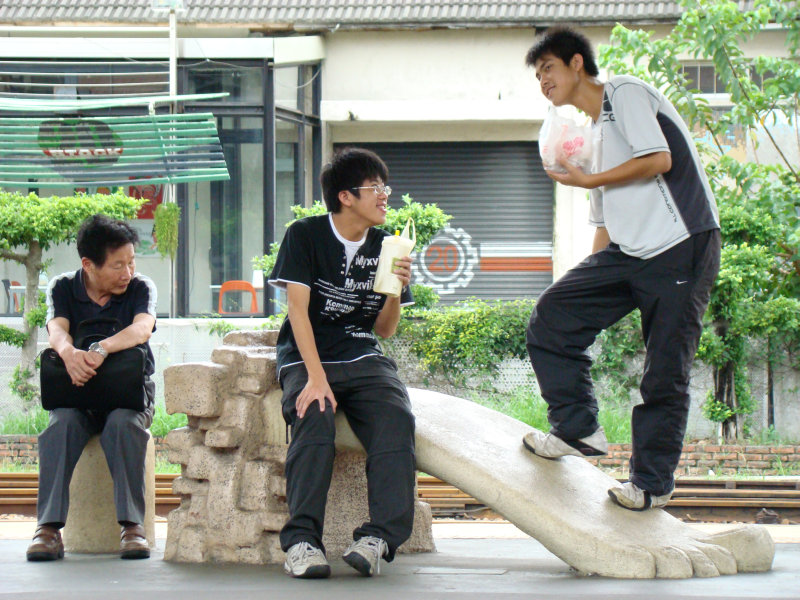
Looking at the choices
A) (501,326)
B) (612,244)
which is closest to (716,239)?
(612,244)

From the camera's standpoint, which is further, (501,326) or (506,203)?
(506,203)

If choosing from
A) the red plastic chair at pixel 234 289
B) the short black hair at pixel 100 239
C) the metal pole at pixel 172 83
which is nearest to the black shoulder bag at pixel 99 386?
the short black hair at pixel 100 239

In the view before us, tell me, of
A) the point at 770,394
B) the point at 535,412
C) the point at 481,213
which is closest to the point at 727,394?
the point at 770,394

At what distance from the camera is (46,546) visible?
4.49 m

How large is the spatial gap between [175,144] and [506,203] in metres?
4.96

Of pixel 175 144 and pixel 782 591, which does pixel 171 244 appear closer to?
pixel 175 144

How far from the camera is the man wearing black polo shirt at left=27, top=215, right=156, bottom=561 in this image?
4.57 meters

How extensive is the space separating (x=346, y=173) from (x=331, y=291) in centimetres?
51

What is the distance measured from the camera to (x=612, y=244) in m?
4.44

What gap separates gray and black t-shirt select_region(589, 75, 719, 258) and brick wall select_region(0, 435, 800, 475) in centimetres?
490

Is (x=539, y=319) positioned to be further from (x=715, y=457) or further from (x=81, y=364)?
(x=715, y=457)

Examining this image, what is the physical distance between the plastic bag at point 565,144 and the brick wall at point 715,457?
4862 millimetres

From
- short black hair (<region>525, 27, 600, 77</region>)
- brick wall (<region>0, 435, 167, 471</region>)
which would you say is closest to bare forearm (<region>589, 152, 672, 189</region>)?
short black hair (<region>525, 27, 600, 77</region>)

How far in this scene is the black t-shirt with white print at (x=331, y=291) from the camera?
14.8 ft
